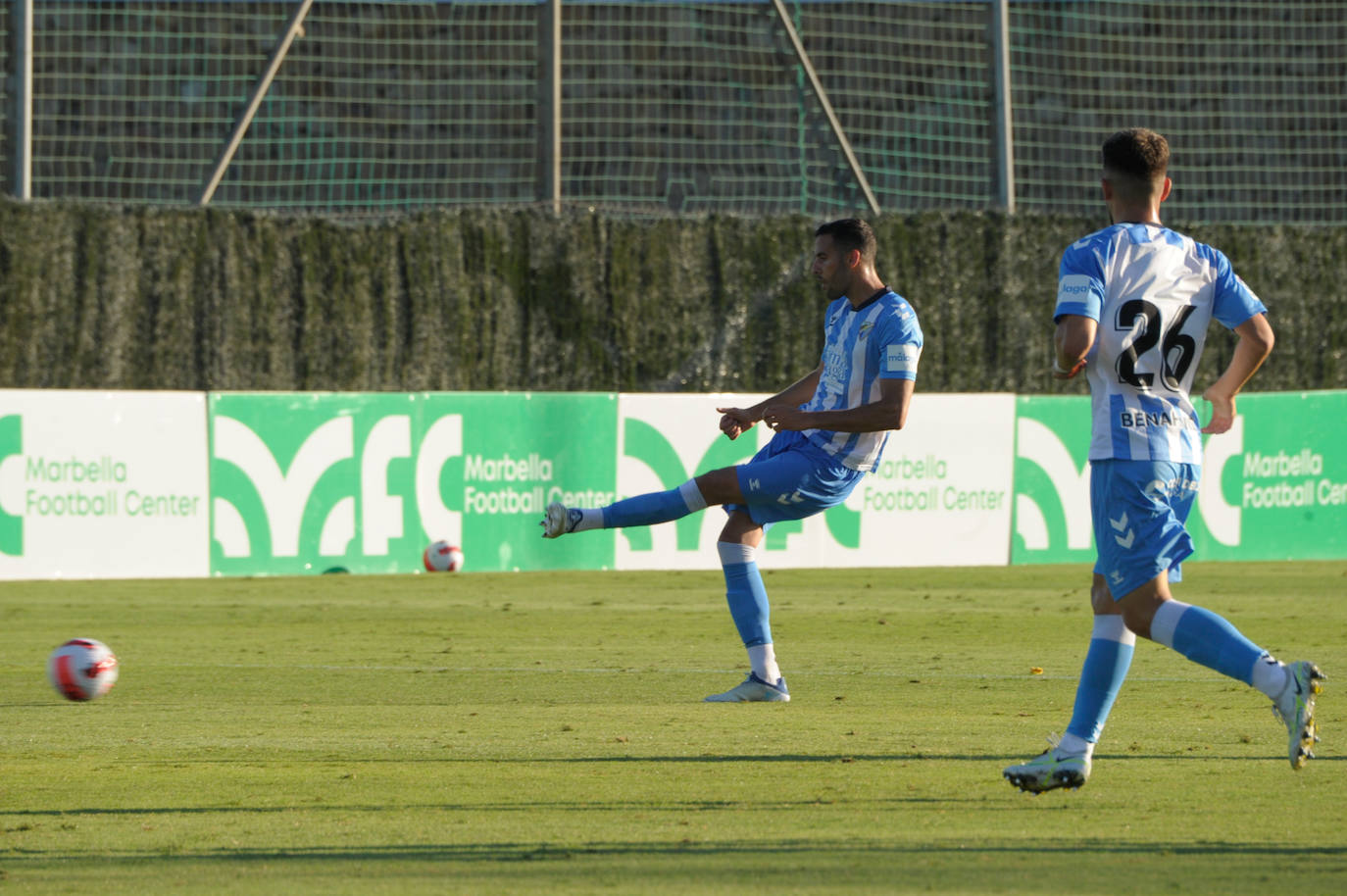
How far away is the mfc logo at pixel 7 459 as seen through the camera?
46.8 feet

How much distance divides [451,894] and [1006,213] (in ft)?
52.3

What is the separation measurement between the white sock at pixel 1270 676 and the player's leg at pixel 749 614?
2905mm

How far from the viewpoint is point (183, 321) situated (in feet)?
56.5

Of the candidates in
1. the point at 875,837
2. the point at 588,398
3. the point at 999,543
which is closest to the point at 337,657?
the point at 875,837

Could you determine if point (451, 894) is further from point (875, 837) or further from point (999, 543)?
point (999, 543)

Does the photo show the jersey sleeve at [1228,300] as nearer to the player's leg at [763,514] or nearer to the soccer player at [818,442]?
the soccer player at [818,442]

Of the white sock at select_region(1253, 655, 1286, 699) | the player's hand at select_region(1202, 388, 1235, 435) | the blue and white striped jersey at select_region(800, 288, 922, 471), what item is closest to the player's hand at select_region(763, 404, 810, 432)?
the blue and white striped jersey at select_region(800, 288, 922, 471)

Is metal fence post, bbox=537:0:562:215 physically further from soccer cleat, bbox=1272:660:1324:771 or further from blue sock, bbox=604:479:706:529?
soccer cleat, bbox=1272:660:1324:771

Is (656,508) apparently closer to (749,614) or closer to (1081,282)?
(749,614)

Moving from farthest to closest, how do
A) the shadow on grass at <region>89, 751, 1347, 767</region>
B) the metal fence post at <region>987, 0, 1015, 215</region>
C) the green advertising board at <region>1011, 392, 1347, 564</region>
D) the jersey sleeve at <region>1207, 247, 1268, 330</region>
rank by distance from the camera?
1. the metal fence post at <region>987, 0, 1015, 215</region>
2. the green advertising board at <region>1011, 392, 1347, 564</region>
3. the shadow on grass at <region>89, 751, 1347, 767</region>
4. the jersey sleeve at <region>1207, 247, 1268, 330</region>

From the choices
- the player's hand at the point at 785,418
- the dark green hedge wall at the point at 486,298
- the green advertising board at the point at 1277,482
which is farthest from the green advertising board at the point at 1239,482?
the player's hand at the point at 785,418

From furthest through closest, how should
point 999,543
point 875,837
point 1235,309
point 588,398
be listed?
point 999,543 → point 588,398 → point 1235,309 → point 875,837

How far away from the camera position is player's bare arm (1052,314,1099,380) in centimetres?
536

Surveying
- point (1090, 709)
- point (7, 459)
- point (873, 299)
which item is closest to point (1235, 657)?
point (1090, 709)
